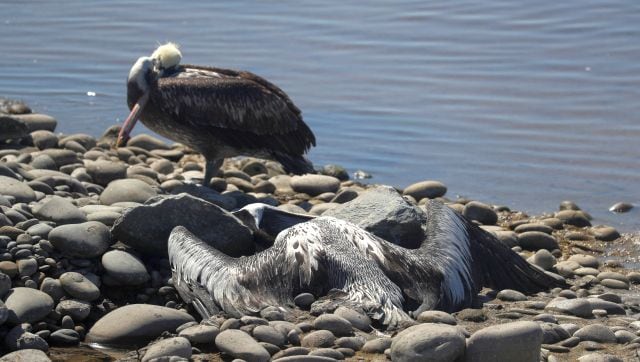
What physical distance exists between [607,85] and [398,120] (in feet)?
8.52

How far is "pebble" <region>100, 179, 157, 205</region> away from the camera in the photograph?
885cm

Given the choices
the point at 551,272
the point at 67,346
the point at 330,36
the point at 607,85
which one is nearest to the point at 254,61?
the point at 330,36

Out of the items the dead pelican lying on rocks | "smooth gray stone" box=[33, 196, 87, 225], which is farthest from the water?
"smooth gray stone" box=[33, 196, 87, 225]

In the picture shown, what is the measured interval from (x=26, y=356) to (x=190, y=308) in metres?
1.37

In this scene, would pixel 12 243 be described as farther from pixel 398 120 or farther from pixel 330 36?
pixel 330 36

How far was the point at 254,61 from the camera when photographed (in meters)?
15.2

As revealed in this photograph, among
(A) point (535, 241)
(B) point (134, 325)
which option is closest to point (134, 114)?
(A) point (535, 241)

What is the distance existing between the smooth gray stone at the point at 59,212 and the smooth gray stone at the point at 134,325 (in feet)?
3.89

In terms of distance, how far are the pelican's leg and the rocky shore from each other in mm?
64

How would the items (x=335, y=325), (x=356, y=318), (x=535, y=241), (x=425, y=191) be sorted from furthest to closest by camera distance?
(x=425, y=191) < (x=535, y=241) < (x=356, y=318) < (x=335, y=325)

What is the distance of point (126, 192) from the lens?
29.2ft

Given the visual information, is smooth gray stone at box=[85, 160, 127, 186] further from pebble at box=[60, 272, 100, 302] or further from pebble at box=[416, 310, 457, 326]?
pebble at box=[416, 310, 457, 326]

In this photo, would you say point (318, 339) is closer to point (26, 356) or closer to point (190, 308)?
point (190, 308)

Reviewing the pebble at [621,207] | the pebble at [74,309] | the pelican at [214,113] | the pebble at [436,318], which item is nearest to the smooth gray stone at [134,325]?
the pebble at [74,309]
